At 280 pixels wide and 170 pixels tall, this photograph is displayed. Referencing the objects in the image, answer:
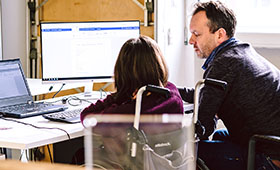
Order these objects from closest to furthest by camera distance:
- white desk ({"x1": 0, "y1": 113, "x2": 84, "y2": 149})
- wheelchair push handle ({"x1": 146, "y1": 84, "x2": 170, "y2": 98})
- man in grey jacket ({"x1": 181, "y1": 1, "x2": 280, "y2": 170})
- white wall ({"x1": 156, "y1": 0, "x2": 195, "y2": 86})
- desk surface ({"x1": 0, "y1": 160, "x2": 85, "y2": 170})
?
1. desk surface ({"x1": 0, "y1": 160, "x2": 85, "y2": 170})
2. wheelchair push handle ({"x1": 146, "y1": 84, "x2": 170, "y2": 98})
3. white desk ({"x1": 0, "y1": 113, "x2": 84, "y2": 149})
4. man in grey jacket ({"x1": 181, "y1": 1, "x2": 280, "y2": 170})
5. white wall ({"x1": 156, "y1": 0, "x2": 195, "y2": 86})

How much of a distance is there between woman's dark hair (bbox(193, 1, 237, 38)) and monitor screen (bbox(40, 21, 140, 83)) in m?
0.58

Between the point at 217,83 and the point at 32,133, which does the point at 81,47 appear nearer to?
the point at 32,133

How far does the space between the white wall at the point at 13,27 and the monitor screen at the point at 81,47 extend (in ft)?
4.45

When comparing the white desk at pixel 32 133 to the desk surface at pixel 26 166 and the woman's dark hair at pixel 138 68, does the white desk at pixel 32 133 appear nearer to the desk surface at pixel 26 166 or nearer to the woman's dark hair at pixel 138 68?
the woman's dark hair at pixel 138 68

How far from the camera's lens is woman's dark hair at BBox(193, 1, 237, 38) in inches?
95.0

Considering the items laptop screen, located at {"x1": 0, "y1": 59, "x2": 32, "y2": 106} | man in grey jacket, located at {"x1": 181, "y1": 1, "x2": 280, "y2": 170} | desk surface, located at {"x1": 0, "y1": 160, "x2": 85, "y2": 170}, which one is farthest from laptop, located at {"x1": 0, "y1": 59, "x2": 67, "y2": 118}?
desk surface, located at {"x1": 0, "y1": 160, "x2": 85, "y2": 170}

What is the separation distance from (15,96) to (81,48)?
19.9 inches

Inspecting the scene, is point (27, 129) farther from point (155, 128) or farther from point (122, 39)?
point (122, 39)

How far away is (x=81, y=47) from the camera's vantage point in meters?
2.80

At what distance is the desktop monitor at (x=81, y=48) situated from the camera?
276 centimetres

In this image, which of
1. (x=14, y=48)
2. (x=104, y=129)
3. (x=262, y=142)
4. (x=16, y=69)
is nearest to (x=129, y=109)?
(x=104, y=129)

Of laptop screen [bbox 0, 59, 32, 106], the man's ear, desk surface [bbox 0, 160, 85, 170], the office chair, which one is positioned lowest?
the office chair

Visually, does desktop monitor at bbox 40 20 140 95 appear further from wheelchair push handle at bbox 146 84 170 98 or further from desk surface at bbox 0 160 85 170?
desk surface at bbox 0 160 85 170

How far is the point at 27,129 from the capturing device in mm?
2148
